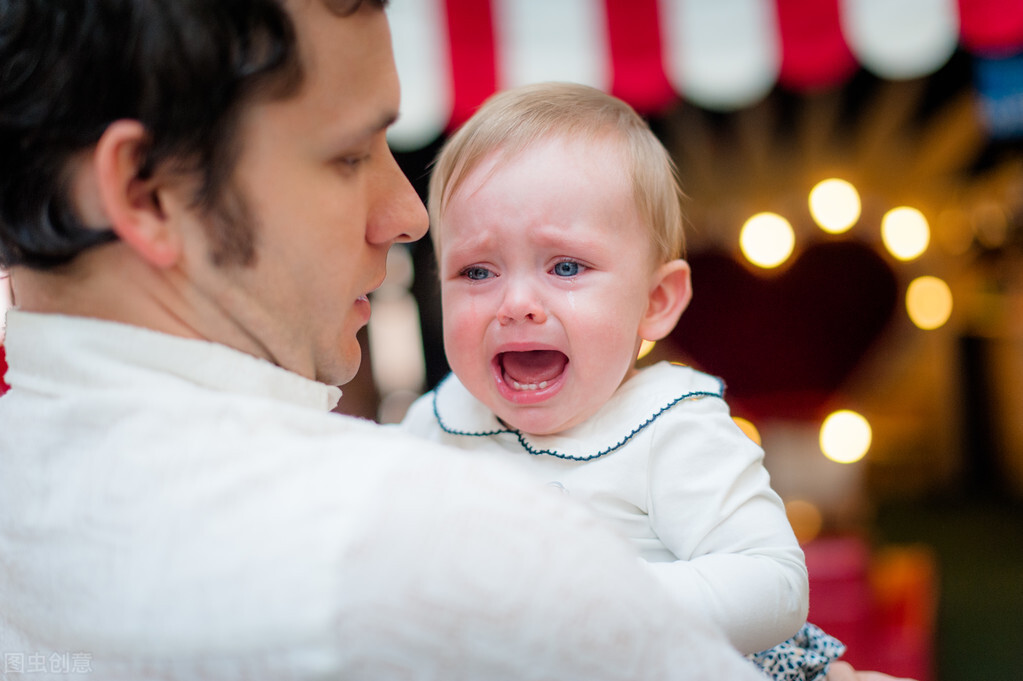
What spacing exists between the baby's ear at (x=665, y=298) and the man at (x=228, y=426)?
21.1 inches

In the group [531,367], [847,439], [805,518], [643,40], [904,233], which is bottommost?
[805,518]

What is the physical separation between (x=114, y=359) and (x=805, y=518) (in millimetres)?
3742

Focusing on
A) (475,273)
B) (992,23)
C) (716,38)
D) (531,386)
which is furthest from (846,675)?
(716,38)

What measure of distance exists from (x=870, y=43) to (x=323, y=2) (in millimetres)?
2177

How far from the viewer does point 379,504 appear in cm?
→ 65

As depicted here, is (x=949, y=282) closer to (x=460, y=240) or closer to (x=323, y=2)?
(x=460, y=240)

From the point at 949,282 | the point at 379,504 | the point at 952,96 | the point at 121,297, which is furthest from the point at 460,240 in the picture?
the point at 949,282

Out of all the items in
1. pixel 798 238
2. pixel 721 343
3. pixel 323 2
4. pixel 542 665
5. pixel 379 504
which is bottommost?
pixel 721 343

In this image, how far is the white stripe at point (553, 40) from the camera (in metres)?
2.52

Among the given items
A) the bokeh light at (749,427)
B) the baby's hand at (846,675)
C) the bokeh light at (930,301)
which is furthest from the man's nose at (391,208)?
the bokeh light at (930,301)

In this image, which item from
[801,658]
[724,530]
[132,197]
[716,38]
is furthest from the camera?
[716,38]

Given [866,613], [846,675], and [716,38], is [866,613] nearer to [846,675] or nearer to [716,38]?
[846,675]

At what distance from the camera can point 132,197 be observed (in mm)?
755

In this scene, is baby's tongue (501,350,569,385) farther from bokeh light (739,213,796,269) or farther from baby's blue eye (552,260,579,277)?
bokeh light (739,213,796,269)
